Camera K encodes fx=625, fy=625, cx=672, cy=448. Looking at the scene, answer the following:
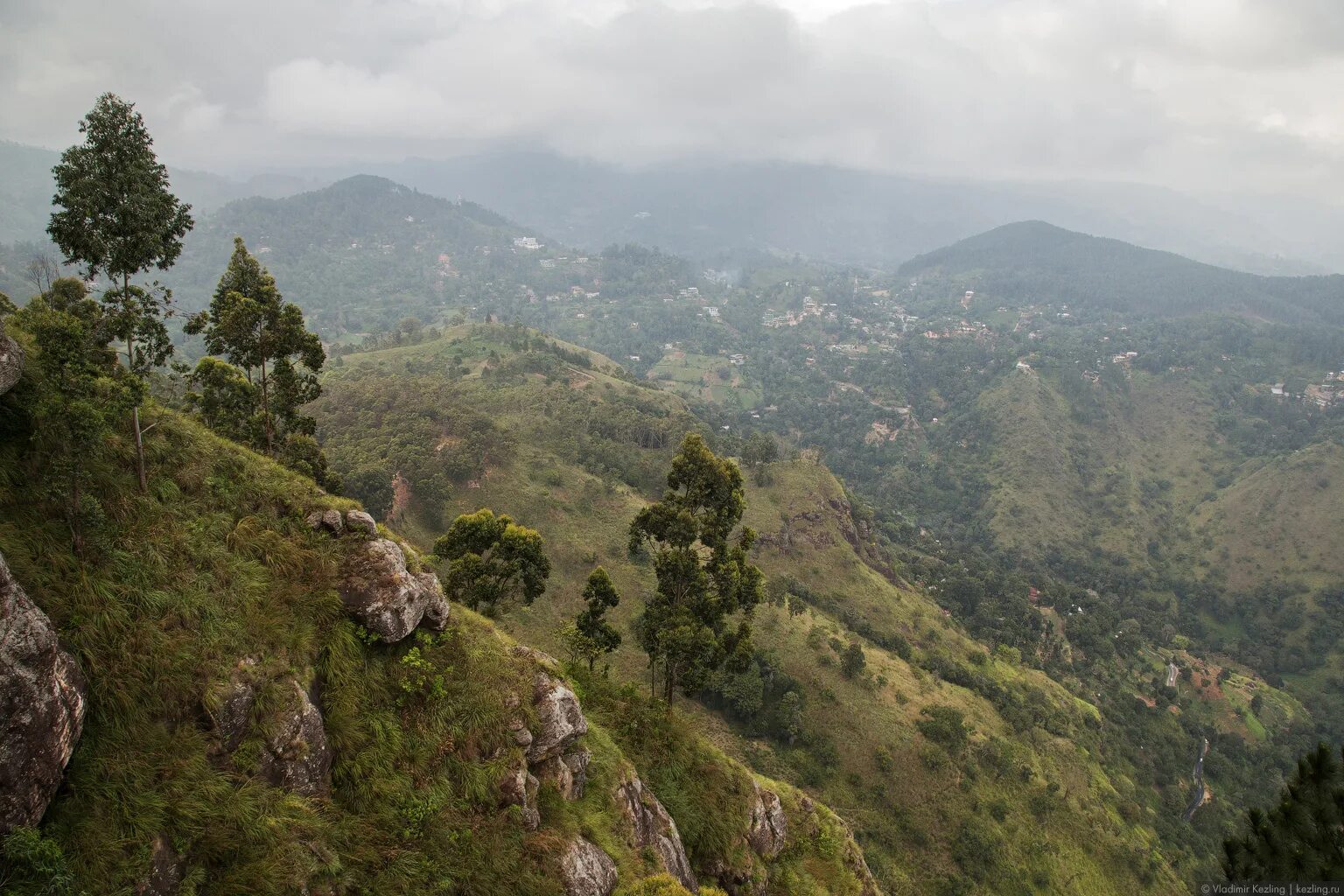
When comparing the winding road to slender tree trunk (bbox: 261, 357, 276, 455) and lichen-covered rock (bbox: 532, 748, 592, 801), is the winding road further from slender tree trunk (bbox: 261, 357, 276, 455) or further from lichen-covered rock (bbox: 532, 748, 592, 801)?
slender tree trunk (bbox: 261, 357, 276, 455)

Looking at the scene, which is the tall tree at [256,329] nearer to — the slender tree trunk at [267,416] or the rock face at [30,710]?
the slender tree trunk at [267,416]

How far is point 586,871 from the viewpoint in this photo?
1520cm

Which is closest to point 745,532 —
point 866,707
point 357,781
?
point 357,781

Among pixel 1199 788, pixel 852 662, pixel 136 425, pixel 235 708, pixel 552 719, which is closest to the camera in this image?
pixel 235 708

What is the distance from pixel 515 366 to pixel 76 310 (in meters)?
114

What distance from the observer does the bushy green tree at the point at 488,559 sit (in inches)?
1025

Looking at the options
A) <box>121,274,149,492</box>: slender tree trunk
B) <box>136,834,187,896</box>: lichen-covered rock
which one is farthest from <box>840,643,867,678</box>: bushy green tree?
<box>121,274,149,492</box>: slender tree trunk

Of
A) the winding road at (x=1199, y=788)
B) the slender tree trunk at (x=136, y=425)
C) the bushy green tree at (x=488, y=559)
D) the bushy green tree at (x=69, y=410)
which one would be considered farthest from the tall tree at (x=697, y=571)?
the winding road at (x=1199, y=788)

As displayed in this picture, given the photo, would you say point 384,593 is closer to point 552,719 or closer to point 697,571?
point 552,719

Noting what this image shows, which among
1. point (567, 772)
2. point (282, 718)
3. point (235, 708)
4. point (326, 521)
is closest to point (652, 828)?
point (567, 772)

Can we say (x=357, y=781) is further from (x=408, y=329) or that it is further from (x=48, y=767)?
(x=408, y=329)

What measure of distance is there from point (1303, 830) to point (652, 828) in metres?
14.9

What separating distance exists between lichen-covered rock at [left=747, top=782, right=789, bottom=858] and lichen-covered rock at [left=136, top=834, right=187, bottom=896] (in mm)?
17798

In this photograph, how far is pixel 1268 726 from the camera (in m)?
98.9
